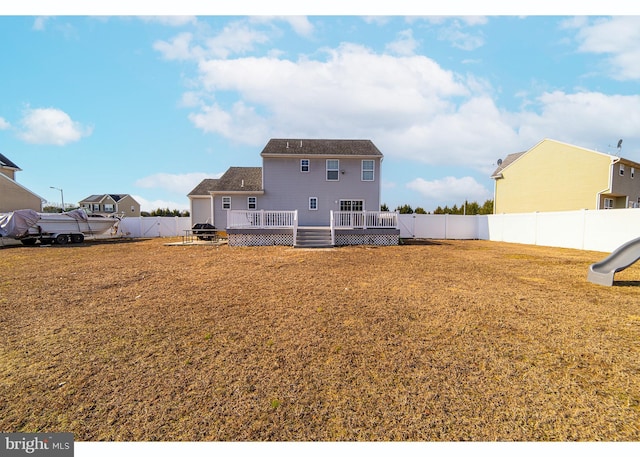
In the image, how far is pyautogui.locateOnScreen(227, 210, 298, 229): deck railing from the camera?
15281 millimetres

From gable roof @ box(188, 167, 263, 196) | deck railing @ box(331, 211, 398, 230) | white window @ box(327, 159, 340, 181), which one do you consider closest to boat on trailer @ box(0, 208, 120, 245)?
gable roof @ box(188, 167, 263, 196)

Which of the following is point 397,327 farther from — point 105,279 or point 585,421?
point 105,279

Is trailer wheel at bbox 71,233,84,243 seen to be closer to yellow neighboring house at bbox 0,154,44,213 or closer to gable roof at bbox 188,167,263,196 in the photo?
yellow neighboring house at bbox 0,154,44,213

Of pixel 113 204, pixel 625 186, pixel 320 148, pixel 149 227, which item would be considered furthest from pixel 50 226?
pixel 113 204

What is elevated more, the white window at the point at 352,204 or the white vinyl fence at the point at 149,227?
the white window at the point at 352,204

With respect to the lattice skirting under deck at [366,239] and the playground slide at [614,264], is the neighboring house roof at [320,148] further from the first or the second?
the playground slide at [614,264]

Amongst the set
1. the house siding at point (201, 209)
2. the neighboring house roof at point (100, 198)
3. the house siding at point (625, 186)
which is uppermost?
the neighboring house roof at point (100, 198)

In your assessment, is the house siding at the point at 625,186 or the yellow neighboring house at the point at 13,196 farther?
the yellow neighboring house at the point at 13,196

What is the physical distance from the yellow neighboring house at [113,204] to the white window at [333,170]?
50.1 meters

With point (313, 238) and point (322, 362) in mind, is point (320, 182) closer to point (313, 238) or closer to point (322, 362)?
point (313, 238)

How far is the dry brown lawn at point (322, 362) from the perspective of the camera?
228cm

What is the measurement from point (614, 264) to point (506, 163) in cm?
2505

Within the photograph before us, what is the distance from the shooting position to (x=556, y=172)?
2219 centimetres

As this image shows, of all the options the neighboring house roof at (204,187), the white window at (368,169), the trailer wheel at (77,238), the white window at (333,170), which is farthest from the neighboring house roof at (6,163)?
the white window at (368,169)
